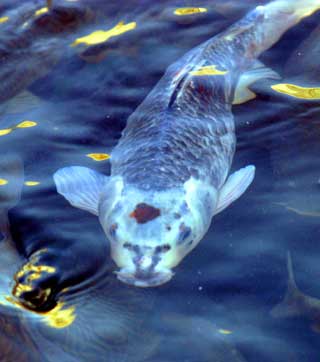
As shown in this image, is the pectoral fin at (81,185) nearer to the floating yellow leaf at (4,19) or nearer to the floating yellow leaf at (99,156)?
the floating yellow leaf at (99,156)

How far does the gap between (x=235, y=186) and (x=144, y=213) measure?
2.82 ft

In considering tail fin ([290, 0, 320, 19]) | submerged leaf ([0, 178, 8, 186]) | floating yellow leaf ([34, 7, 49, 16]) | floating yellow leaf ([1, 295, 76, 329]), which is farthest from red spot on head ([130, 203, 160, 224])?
floating yellow leaf ([34, 7, 49, 16])

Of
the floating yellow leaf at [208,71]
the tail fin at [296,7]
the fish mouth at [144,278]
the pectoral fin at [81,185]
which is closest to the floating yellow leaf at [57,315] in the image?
the fish mouth at [144,278]

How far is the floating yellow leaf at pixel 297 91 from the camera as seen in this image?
17.6 feet

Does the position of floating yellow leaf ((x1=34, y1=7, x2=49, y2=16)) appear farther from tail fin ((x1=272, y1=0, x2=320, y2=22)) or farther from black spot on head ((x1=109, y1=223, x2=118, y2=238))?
black spot on head ((x1=109, y1=223, x2=118, y2=238))

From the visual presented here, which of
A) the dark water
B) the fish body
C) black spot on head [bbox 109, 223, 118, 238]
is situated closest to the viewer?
the dark water

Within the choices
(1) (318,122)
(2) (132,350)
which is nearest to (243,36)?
(1) (318,122)

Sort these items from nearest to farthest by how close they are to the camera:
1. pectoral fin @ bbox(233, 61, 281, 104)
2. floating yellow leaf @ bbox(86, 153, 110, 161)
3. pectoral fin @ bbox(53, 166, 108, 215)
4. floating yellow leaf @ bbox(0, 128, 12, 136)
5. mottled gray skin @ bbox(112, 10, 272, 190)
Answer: mottled gray skin @ bbox(112, 10, 272, 190) < pectoral fin @ bbox(53, 166, 108, 215) < floating yellow leaf @ bbox(86, 153, 110, 161) < floating yellow leaf @ bbox(0, 128, 12, 136) < pectoral fin @ bbox(233, 61, 281, 104)

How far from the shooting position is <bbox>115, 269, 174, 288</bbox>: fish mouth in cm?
358

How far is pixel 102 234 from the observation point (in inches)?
164

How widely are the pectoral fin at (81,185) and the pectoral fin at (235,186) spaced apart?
2.55 feet

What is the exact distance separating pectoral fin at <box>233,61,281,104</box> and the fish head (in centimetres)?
139

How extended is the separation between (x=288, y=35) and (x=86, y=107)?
207 centimetres

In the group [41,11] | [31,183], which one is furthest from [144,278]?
[41,11]
